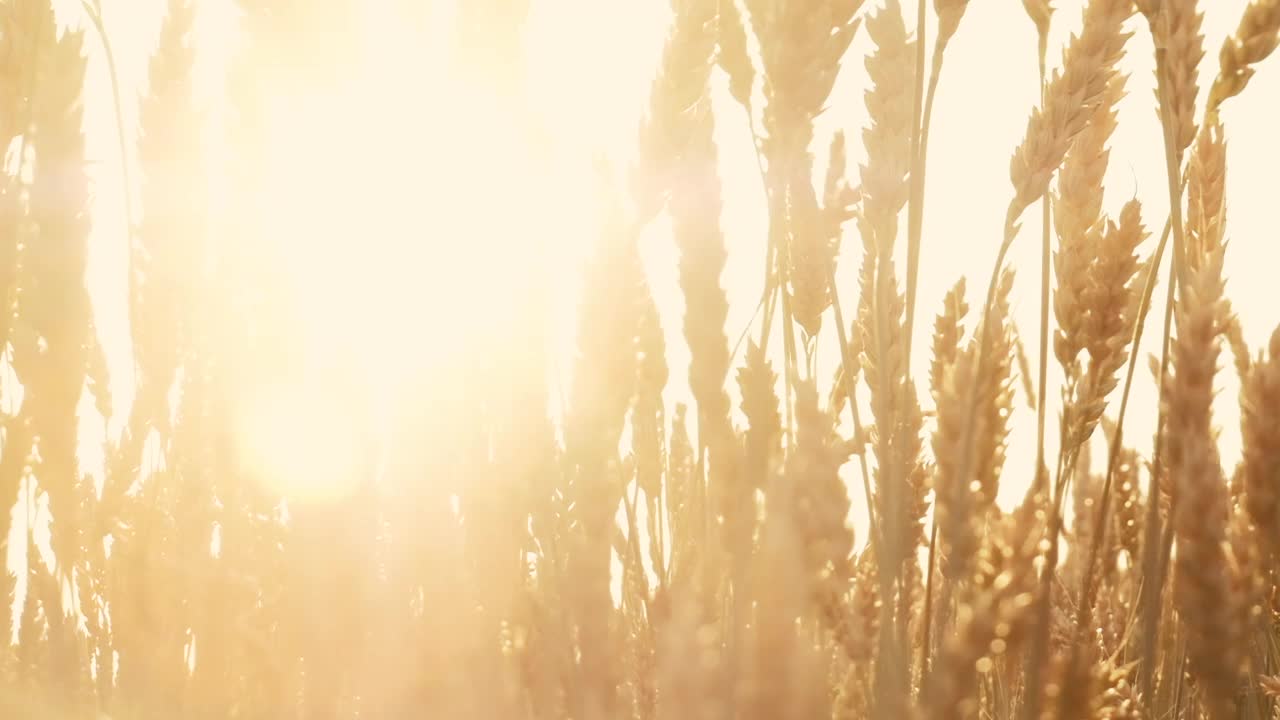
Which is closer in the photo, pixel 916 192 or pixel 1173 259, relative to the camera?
pixel 916 192

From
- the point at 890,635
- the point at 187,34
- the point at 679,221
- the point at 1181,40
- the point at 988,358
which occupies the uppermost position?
the point at 187,34

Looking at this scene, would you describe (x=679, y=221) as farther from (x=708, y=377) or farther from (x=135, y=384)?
(x=135, y=384)

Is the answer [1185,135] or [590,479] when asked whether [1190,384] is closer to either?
[1185,135]

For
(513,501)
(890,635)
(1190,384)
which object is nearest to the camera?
(1190,384)

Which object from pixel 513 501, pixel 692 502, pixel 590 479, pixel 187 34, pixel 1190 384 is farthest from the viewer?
pixel 187 34

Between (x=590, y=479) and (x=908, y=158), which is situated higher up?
(x=908, y=158)

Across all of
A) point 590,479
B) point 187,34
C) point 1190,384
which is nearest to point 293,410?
point 590,479

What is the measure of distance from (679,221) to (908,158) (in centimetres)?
30

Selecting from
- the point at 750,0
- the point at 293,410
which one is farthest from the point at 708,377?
the point at 293,410

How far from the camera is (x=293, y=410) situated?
1.60m

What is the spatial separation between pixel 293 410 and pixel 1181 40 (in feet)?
4.50

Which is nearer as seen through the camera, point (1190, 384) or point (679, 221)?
point (1190, 384)

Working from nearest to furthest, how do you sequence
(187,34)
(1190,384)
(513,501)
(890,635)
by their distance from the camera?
(1190,384)
(890,635)
(513,501)
(187,34)

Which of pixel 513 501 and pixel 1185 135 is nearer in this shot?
pixel 1185 135
